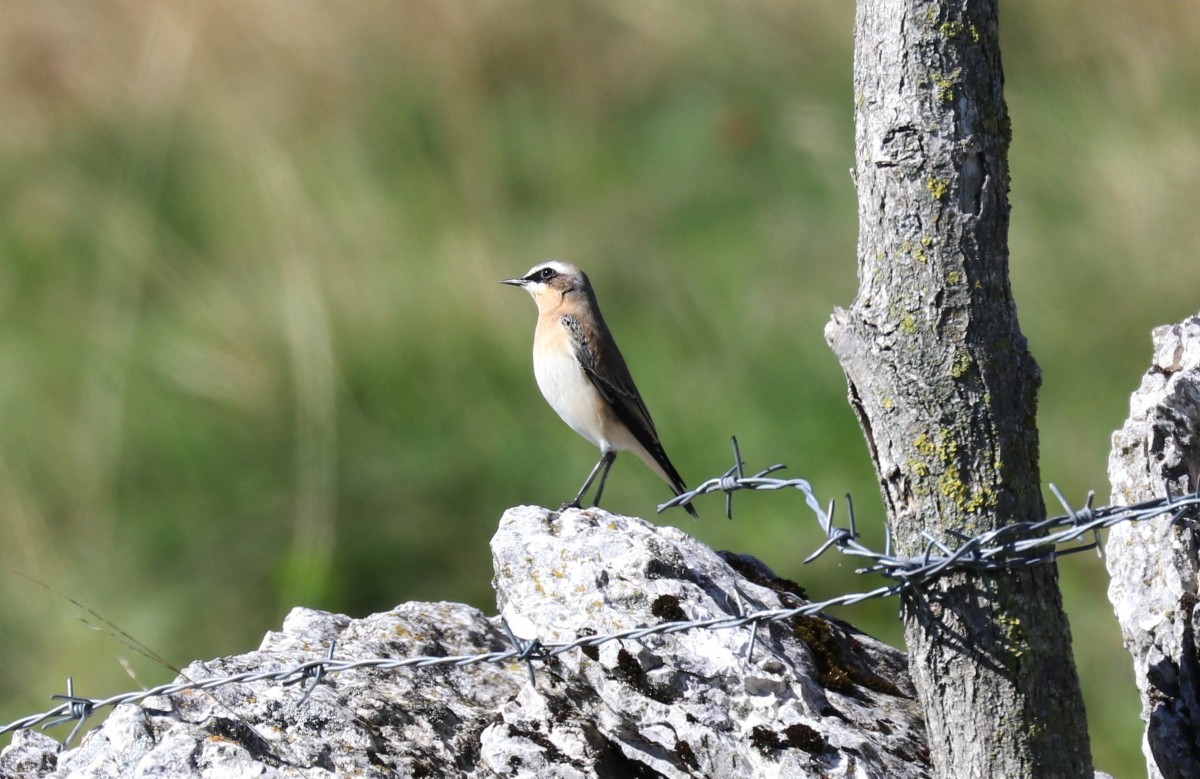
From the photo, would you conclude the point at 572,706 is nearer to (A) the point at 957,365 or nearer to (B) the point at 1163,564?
(A) the point at 957,365

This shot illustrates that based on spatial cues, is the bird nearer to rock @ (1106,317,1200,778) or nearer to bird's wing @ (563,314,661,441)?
bird's wing @ (563,314,661,441)

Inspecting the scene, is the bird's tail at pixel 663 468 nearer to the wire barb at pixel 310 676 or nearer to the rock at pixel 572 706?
the rock at pixel 572 706

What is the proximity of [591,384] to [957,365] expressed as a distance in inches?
142

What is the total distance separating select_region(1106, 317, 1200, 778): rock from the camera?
3.85 meters

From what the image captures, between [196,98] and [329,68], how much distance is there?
1.17 meters

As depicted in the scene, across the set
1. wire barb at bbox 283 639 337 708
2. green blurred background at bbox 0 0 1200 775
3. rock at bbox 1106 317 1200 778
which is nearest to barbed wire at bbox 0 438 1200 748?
wire barb at bbox 283 639 337 708

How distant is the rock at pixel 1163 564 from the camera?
3.85 meters

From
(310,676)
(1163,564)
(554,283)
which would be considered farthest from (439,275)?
(1163,564)

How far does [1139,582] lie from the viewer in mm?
4008

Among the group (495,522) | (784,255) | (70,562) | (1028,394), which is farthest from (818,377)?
(1028,394)

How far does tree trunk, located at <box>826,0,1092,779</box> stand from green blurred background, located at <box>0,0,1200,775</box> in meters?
4.09

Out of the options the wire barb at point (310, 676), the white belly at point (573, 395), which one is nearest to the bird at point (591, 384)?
the white belly at point (573, 395)

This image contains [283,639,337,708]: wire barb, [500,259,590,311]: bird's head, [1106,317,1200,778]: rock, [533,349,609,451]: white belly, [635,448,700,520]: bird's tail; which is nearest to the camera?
[283,639,337,708]: wire barb

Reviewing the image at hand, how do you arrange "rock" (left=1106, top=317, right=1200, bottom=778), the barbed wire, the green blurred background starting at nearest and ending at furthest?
the barbed wire → "rock" (left=1106, top=317, right=1200, bottom=778) → the green blurred background
